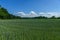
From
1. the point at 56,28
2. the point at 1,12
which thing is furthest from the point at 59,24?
the point at 1,12

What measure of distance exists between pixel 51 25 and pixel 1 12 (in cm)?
650

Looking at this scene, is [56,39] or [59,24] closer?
[56,39]

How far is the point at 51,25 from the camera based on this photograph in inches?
227

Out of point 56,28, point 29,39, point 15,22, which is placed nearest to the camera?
point 29,39

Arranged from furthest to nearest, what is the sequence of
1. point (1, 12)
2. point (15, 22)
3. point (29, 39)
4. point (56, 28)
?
1. point (1, 12)
2. point (15, 22)
3. point (56, 28)
4. point (29, 39)

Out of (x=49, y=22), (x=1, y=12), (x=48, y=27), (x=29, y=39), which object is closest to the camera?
(x=29, y=39)

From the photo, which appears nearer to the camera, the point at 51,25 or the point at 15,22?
the point at 51,25

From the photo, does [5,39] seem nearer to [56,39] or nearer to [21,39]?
[21,39]

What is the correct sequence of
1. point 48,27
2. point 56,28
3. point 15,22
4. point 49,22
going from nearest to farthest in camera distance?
1. point 56,28
2. point 48,27
3. point 49,22
4. point 15,22

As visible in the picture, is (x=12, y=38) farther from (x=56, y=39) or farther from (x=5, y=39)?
(x=56, y=39)

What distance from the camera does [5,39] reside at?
13.7ft

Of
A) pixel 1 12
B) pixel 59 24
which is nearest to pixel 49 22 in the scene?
pixel 59 24

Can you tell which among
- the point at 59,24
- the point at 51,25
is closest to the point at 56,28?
the point at 59,24

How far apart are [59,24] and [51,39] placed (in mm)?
1160
